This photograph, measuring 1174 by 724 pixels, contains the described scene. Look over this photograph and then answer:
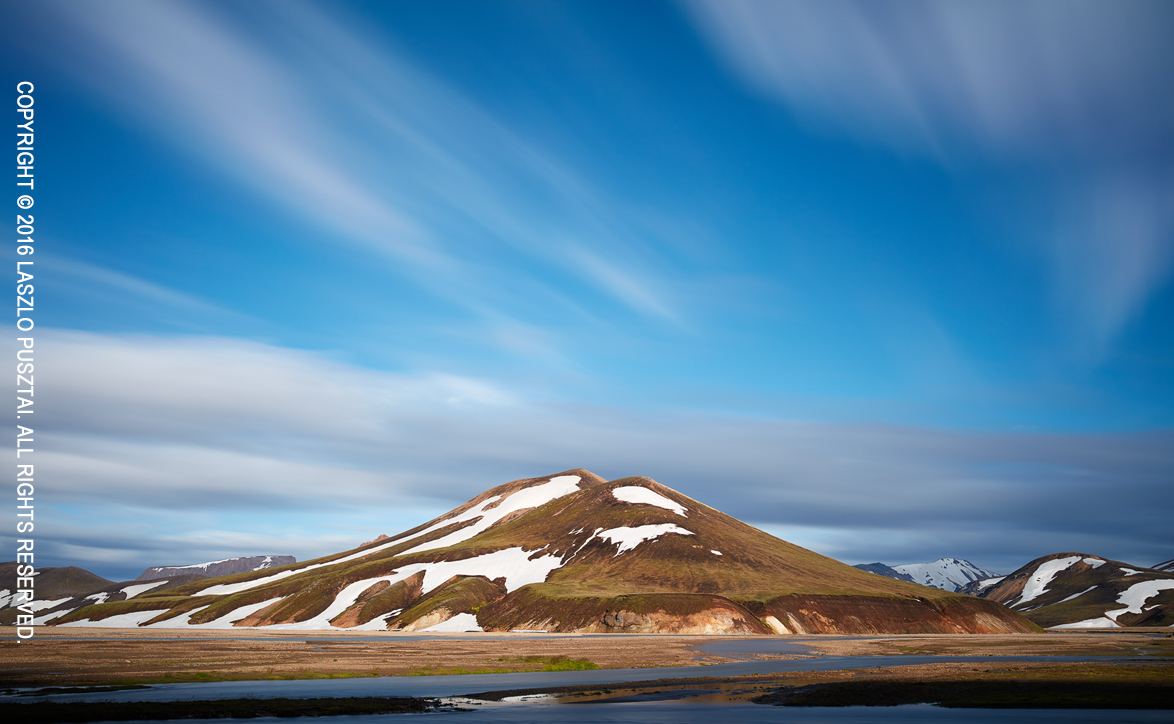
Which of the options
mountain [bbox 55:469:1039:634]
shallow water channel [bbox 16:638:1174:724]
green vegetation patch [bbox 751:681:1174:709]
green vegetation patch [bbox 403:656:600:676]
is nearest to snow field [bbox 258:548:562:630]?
mountain [bbox 55:469:1039:634]

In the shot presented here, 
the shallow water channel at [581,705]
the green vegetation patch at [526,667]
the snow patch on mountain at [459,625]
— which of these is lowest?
the snow patch on mountain at [459,625]

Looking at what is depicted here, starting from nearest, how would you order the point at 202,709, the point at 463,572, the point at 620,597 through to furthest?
the point at 202,709
the point at 620,597
the point at 463,572

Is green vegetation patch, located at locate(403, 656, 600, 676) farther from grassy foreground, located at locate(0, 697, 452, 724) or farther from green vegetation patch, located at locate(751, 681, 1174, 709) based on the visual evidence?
green vegetation patch, located at locate(751, 681, 1174, 709)

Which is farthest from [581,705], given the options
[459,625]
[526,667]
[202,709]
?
[459,625]

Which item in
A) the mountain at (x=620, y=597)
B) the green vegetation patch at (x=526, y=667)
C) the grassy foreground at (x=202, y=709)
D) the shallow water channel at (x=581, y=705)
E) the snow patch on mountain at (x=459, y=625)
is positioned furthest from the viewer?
the snow patch on mountain at (x=459, y=625)

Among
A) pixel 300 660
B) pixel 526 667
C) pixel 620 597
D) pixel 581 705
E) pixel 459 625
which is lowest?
pixel 459 625

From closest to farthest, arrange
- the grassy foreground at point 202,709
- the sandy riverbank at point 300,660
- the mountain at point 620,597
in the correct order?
the grassy foreground at point 202,709 < the sandy riverbank at point 300,660 < the mountain at point 620,597

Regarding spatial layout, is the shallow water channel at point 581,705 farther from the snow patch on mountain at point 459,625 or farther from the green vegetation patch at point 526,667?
the snow patch on mountain at point 459,625

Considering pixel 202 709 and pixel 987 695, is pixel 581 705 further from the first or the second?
pixel 987 695

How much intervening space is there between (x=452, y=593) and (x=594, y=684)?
123652mm

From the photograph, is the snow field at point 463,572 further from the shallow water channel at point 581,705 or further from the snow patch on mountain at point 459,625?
the shallow water channel at point 581,705

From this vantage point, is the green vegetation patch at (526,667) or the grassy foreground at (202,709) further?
the green vegetation patch at (526,667)

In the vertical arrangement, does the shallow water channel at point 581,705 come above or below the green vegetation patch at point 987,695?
above

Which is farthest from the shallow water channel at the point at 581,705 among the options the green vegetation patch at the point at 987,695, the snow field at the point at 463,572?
the snow field at the point at 463,572
